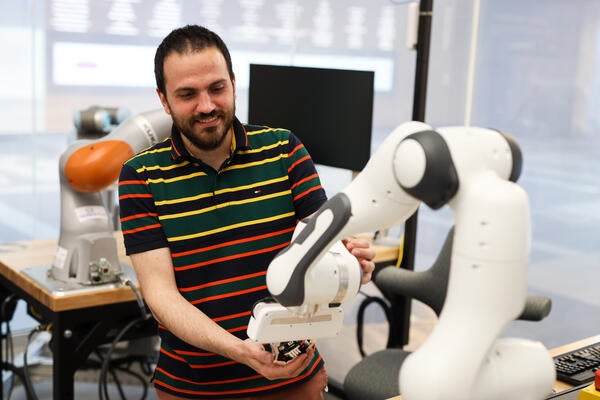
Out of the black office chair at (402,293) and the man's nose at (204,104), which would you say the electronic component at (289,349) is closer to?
the man's nose at (204,104)

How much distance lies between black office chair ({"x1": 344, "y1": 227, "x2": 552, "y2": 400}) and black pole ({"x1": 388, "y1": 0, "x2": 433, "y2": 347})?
0.82 feet

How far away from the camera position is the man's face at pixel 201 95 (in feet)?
5.60

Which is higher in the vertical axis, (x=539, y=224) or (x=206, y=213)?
(x=206, y=213)

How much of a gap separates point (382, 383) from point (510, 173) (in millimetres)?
1656

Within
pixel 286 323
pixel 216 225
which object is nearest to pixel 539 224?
pixel 216 225

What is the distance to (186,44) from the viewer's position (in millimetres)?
1727

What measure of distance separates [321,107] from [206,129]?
1483mm

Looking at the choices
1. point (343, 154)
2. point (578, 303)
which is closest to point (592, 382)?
point (343, 154)

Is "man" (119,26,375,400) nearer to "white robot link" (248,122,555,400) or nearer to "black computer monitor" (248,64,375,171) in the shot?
"white robot link" (248,122,555,400)

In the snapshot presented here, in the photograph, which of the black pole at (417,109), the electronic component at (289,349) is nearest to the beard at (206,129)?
the electronic component at (289,349)

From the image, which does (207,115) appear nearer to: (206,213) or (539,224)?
(206,213)

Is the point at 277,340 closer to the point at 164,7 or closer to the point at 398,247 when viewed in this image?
the point at 398,247

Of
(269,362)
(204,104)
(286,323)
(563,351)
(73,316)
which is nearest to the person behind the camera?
(286,323)

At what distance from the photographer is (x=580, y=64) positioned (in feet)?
11.3
